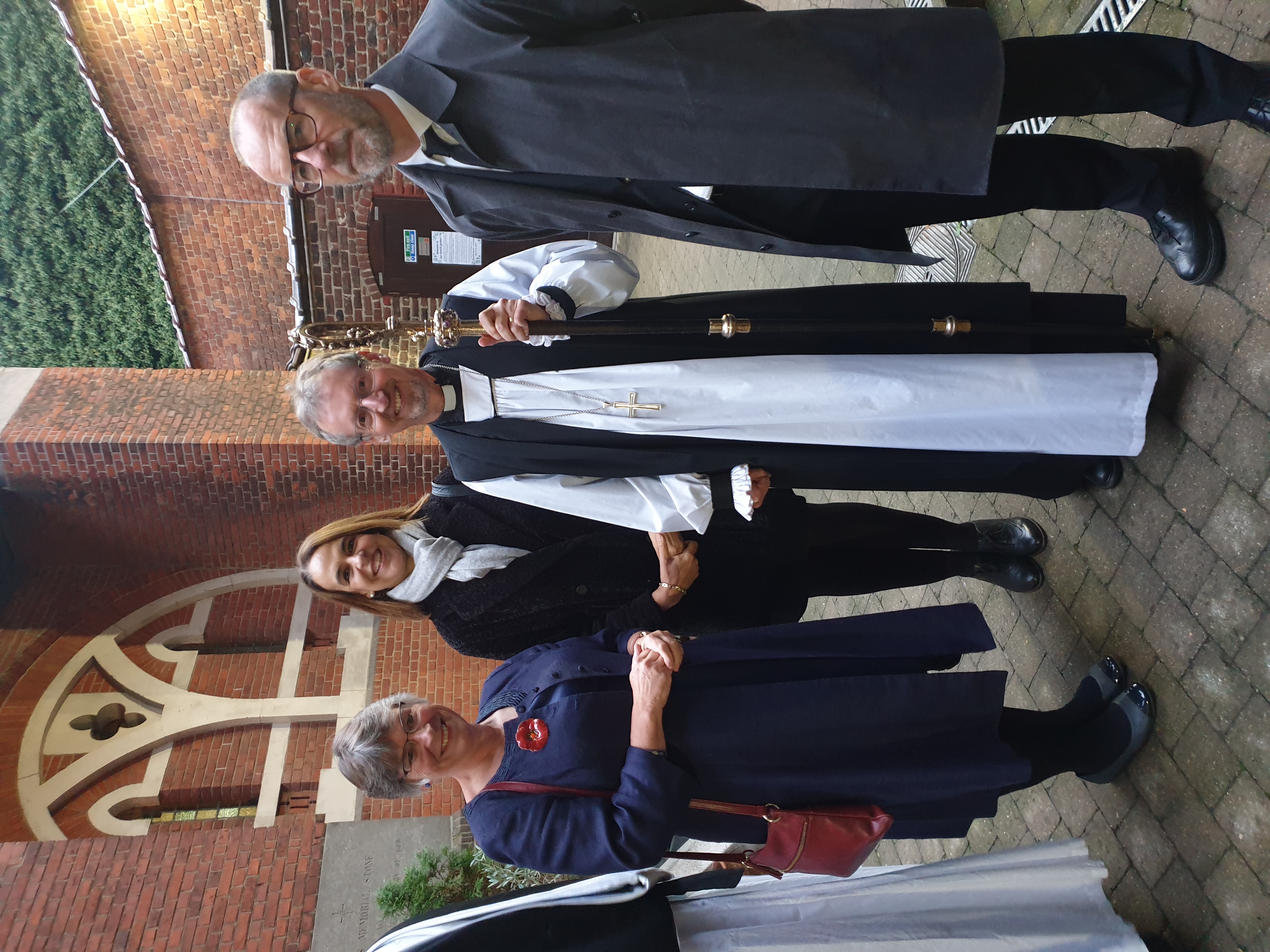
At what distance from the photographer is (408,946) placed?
7.34ft

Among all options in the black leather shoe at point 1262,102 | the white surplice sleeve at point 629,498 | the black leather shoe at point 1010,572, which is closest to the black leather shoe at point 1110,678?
the black leather shoe at point 1010,572

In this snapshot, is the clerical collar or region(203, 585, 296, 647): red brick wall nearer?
the clerical collar

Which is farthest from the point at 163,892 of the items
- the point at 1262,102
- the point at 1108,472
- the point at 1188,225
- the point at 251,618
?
the point at 1262,102

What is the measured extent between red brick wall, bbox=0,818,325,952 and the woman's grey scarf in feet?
8.55

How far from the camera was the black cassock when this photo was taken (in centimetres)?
266

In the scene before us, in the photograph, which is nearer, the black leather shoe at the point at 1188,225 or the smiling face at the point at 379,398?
the black leather shoe at the point at 1188,225

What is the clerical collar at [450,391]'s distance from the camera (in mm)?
2836

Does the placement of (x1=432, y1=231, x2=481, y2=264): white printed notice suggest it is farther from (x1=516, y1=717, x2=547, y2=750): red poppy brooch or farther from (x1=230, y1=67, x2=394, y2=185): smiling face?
(x1=516, y1=717, x2=547, y2=750): red poppy brooch

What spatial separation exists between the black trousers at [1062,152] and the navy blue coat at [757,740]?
1.33 meters

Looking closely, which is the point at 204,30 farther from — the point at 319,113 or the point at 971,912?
the point at 971,912

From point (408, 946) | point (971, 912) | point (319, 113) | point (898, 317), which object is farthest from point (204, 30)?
point (971, 912)

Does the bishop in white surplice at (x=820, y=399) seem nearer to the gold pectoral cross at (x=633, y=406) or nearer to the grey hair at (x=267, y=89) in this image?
the gold pectoral cross at (x=633, y=406)

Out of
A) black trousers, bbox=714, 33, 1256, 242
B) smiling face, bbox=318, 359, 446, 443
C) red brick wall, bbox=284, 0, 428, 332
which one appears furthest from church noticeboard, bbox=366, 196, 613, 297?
black trousers, bbox=714, 33, 1256, 242

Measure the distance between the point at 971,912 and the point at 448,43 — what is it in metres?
2.95
